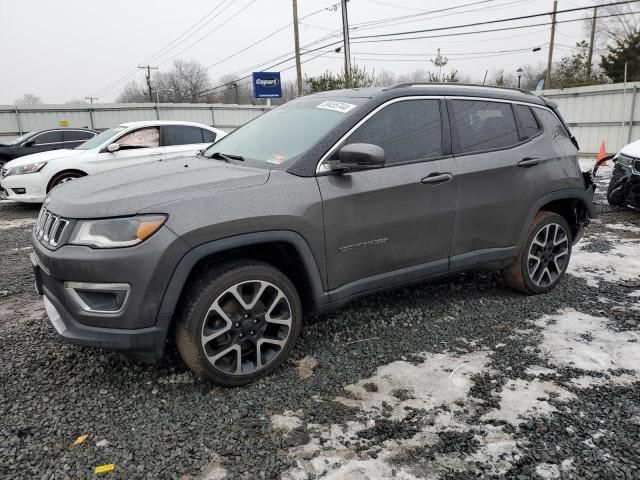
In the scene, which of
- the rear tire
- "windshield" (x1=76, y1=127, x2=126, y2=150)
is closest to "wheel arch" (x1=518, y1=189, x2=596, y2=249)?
"windshield" (x1=76, y1=127, x2=126, y2=150)

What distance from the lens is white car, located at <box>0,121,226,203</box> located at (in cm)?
856

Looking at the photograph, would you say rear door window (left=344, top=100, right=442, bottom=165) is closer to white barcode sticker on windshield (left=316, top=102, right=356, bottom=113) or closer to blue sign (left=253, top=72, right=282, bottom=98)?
white barcode sticker on windshield (left=316, top=102, right=356, bottom=113)

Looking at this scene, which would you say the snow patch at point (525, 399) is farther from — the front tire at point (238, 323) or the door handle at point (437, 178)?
the door handle at point (437, 178)

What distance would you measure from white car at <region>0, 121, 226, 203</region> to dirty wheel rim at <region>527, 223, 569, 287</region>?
6.25 m

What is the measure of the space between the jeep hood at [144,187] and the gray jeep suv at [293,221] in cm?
1

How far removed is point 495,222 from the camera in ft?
12.7

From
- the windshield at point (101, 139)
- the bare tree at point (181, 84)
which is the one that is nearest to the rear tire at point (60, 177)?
the windshield at point (101, 139)

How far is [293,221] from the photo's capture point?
2.89 m

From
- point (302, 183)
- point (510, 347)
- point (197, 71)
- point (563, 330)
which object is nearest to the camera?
point (302, 183)

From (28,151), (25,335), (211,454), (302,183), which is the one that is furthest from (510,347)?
(28,151)

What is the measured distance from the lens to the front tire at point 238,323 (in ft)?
8.88

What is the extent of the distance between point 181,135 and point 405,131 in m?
Answer: 6.60

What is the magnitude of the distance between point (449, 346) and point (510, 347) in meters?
0.43

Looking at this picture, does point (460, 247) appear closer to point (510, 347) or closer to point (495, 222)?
Answer: point (495, 222)
